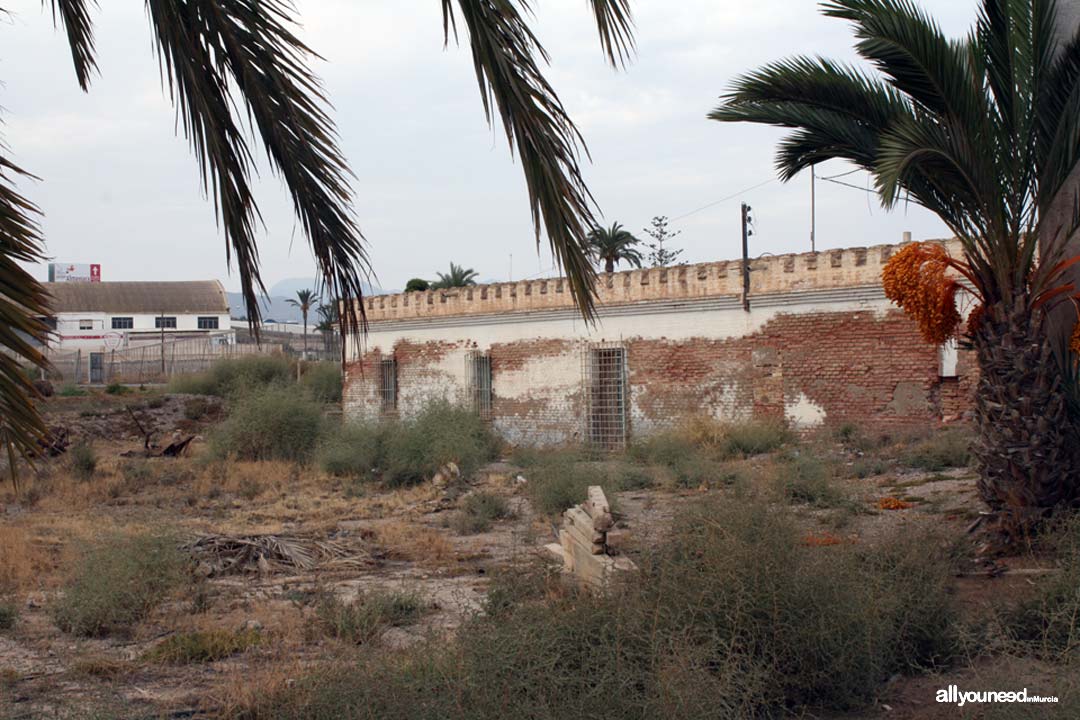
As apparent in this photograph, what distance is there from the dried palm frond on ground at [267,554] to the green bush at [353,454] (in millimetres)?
7052

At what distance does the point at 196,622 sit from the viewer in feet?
22.1

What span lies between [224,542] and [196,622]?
8.88 feet

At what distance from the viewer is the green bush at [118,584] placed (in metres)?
6.77

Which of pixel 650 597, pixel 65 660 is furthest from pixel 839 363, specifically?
pixel 65 660

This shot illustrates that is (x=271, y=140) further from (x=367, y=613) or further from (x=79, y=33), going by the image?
(x=367, y=613)

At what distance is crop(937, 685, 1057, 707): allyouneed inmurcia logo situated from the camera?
3.71 metres

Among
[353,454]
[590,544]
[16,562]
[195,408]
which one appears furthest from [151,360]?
[590,544]

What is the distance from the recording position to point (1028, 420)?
281 inches

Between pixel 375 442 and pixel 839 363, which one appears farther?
pixel 375 442

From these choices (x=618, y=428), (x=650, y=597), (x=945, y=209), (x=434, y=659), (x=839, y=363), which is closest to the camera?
(x=434, y=659)

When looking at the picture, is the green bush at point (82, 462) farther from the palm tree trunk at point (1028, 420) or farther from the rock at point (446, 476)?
the palm tree trunk at point (1028, 420)

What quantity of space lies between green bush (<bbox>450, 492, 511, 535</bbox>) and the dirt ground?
0.56 ft

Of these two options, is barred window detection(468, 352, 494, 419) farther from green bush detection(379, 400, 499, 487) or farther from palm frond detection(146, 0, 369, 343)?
palm frond detection(146, 0, 369, 343)

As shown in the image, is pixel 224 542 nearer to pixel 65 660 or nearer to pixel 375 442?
pixel 65 660
